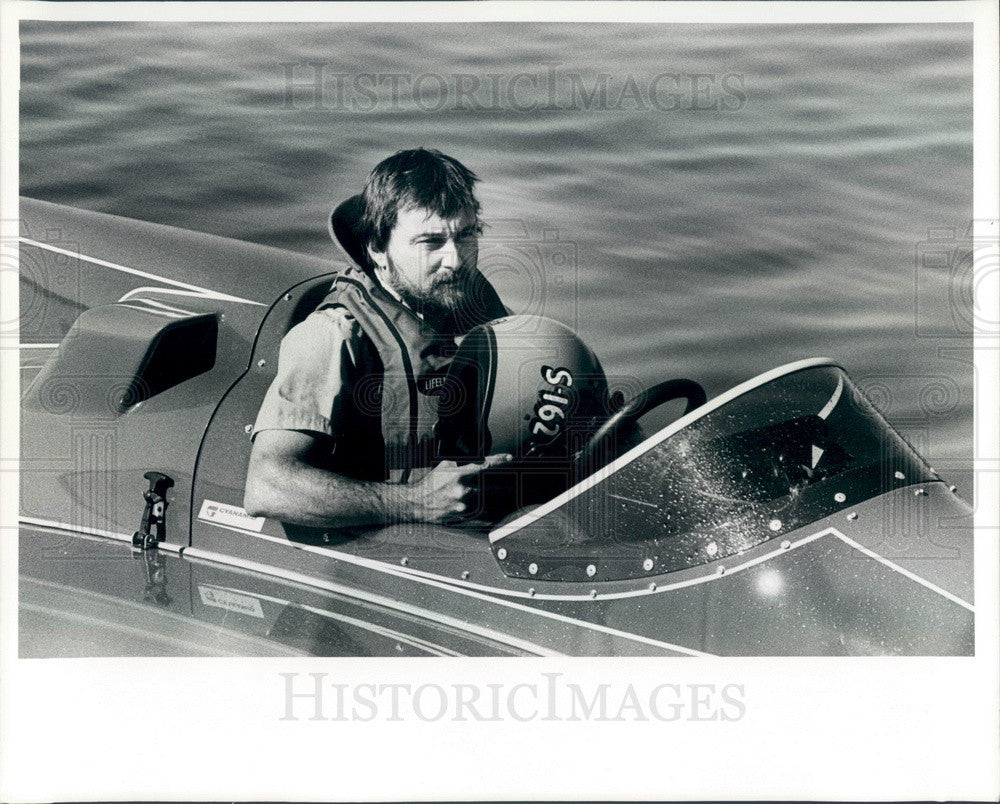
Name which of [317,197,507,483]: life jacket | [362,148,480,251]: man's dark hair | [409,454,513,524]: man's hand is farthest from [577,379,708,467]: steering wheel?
[362,148,480,251]: man's dark hair

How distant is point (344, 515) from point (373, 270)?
0.60m

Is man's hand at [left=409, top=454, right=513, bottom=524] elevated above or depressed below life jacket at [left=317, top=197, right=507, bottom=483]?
below

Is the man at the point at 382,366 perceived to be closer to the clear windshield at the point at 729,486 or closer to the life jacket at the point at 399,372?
the life jacket at the point at 399,372

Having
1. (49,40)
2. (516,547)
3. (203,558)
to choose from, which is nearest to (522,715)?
(516,547)

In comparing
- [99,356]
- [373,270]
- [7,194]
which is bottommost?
[99,356]

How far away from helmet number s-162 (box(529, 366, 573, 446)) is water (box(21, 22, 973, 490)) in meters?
0.11

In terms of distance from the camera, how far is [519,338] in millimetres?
2148

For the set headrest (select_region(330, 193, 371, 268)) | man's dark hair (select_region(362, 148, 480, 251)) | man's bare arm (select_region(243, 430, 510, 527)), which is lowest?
man's bare arm (select_region(243, 430, 510, 527))

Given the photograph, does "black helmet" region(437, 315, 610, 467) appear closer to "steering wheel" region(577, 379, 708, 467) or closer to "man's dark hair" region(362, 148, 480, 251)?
"steering wheel" region(577, 379, 708, 467)

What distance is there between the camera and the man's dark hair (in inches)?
84.7

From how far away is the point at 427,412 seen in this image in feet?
6.99

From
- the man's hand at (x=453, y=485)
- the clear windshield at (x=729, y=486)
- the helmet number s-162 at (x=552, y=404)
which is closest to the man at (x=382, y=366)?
the man's hand at (x=453, y=485)

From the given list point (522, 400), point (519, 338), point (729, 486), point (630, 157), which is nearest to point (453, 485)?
point (522, 400)

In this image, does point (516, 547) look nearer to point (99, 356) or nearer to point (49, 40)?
point (99, 356)
